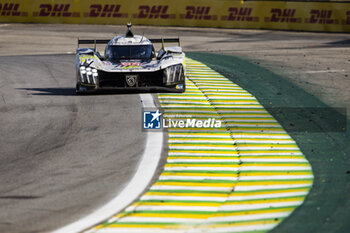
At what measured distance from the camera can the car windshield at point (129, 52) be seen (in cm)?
1867

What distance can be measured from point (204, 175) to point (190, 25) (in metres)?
32.6

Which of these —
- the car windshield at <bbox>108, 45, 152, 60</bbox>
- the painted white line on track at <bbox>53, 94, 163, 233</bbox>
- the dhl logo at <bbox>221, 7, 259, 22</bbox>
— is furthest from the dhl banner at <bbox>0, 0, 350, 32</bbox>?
the painted white line on track at <bbox>53, 94, 163, 233</bbox>

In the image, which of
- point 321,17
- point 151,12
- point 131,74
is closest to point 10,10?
point 151,12

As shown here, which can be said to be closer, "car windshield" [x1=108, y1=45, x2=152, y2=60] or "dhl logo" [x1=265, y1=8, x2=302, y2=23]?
"car windshield" [x1=108, y1=45, x2=152, y2=60]

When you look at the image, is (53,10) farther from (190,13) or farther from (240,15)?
(240,15)

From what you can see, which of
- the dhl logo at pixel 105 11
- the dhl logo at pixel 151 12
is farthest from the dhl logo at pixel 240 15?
the dhl logo at pixel 105 11

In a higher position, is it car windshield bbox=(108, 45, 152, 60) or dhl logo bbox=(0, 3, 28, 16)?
car windshield bbox=(108, 45, 152, 60)

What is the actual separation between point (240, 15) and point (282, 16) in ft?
8.27

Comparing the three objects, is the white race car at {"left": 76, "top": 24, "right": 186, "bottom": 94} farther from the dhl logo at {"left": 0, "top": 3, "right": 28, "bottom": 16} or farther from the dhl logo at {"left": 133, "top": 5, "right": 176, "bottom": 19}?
the dhl logo at {"left": 0, "top": 3, "right": 28, "bottom": 16}

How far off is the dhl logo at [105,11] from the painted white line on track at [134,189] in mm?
30581

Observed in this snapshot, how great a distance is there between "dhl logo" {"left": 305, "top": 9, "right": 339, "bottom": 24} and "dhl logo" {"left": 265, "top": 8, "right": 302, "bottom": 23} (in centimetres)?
76

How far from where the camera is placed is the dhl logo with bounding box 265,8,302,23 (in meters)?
40.4

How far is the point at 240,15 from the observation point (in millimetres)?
41375

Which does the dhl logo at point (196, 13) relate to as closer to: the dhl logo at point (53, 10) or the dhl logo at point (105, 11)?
the dhl logo at point (105, 11)
